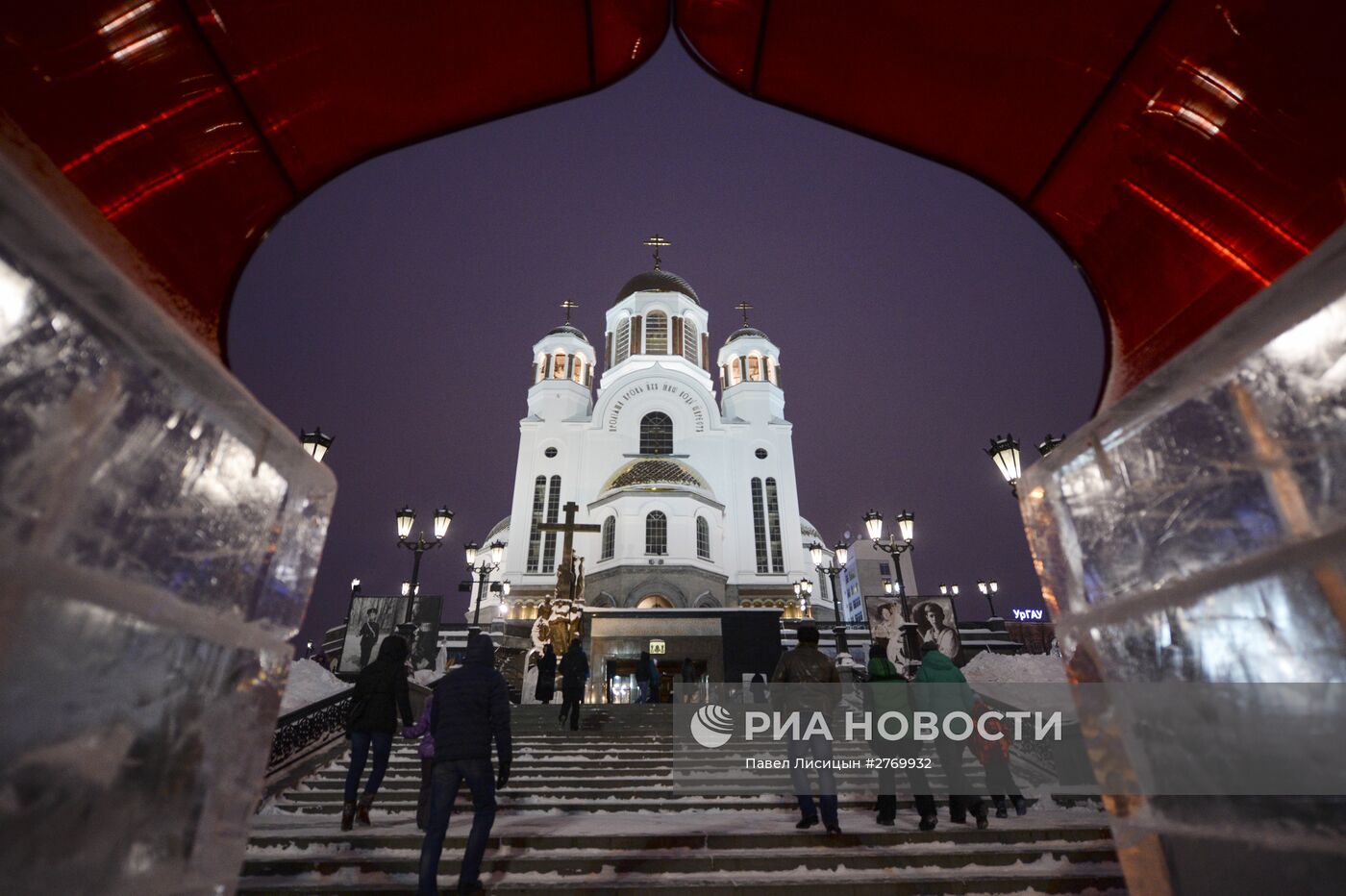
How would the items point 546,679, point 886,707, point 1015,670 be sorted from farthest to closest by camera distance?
1. point 1015,670
2. point 546,679
3. point 886,707

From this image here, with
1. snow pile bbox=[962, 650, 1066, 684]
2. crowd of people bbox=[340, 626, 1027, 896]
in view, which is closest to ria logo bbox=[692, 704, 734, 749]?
crowd of people bbox=[340, 626, 1027, 896]

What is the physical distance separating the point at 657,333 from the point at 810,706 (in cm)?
3505

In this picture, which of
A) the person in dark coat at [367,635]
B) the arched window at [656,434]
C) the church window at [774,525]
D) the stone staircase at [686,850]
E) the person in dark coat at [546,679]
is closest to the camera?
the stone staircase at [686,850]

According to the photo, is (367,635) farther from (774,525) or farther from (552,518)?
(774,525)

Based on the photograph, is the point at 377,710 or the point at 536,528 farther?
the point at 536,528

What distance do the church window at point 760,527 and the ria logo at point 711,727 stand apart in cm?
2016

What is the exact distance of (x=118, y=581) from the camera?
980 millimetres

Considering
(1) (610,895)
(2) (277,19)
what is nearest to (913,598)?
(1) (610,895)

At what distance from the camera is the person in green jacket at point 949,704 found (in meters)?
5.44

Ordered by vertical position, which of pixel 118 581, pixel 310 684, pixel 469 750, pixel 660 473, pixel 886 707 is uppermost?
pixel 660 473

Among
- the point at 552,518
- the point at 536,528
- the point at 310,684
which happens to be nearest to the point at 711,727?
the point at 310,684

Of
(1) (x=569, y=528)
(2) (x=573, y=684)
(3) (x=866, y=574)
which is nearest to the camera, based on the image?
(2) (x=573, y=684)

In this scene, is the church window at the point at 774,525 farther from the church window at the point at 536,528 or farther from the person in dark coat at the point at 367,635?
→ the person in dark coat at the point at 367,635

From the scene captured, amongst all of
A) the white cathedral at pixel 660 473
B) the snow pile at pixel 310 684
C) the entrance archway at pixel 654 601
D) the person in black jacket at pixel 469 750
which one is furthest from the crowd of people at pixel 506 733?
the entrance archway at pixel 654 601
